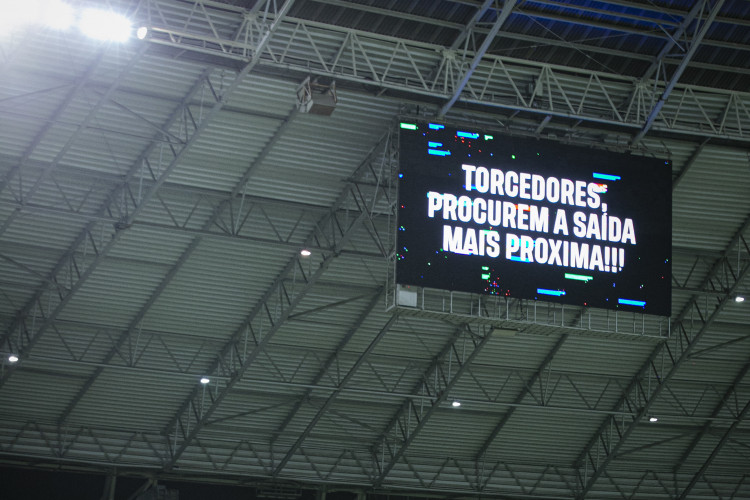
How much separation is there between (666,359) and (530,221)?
11615mm

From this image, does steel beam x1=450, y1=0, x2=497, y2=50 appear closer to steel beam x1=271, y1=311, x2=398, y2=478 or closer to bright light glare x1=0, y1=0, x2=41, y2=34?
steel beam x1=271, y1=311, x2=398, y2=478

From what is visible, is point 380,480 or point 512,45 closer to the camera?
point 512,45

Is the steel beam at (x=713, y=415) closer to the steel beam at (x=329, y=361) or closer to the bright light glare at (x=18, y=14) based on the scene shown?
the steel beam at (x=329, y=361)

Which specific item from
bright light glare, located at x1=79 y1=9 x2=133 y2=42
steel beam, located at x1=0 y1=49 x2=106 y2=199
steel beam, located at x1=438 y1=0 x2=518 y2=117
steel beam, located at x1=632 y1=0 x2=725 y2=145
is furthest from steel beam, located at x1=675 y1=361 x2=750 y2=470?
bright light glare, located at x1=79 y1=9 x2=133 y2=42

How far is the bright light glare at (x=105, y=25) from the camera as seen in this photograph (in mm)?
20594

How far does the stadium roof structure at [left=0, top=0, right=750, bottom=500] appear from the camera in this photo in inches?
976

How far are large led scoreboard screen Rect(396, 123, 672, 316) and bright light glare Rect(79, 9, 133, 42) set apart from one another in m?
6.09

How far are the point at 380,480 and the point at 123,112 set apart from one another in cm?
1428

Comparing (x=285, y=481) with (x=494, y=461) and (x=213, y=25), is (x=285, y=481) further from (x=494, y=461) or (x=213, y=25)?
(x=213, y=25)

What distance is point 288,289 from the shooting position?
98.7 feet

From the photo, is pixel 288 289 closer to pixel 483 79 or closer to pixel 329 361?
pixel 329 361

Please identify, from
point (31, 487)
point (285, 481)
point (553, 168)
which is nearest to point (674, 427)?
point (285, 481)

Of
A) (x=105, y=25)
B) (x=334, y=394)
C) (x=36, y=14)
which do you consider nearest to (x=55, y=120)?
(x=36, y=14)

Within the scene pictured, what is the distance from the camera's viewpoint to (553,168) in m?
25.1
